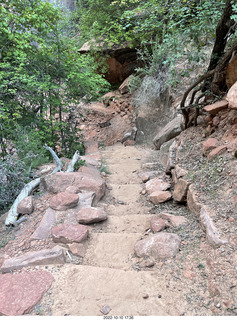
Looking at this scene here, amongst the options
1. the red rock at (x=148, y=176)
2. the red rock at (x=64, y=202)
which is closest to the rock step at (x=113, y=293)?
the red rock at (x=64, y=202)

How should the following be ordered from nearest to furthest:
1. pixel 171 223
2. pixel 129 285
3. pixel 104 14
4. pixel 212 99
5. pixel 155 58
Answer: pixel 129 285 < pixel 171 223 < pixel 212 99 < pixel 155 58 < pixel 104 14

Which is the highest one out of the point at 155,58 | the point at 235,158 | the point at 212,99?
the point at 155,58

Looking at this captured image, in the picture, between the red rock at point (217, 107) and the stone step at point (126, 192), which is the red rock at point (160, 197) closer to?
the stone step at point (126, 192)

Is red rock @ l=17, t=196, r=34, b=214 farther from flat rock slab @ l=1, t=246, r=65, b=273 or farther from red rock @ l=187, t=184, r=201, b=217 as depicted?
red rock @ l=187, t=184, r=201, b=217

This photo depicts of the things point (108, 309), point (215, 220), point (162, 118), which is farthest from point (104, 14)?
point (108, 309)

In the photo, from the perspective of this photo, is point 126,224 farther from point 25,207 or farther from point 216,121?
point 216,121

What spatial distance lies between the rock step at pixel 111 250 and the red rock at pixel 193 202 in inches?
26.1

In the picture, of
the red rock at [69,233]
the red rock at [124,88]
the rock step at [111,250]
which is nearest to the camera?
the rock step at [111,250]

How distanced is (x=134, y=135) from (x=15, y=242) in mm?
5699

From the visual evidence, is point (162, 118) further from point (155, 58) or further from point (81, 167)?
point (81, 167)

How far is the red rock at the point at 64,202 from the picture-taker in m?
2.99

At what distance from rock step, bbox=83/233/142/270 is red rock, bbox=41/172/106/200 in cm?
116

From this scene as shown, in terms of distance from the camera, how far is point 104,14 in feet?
28.1

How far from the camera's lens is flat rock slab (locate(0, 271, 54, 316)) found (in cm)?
158
